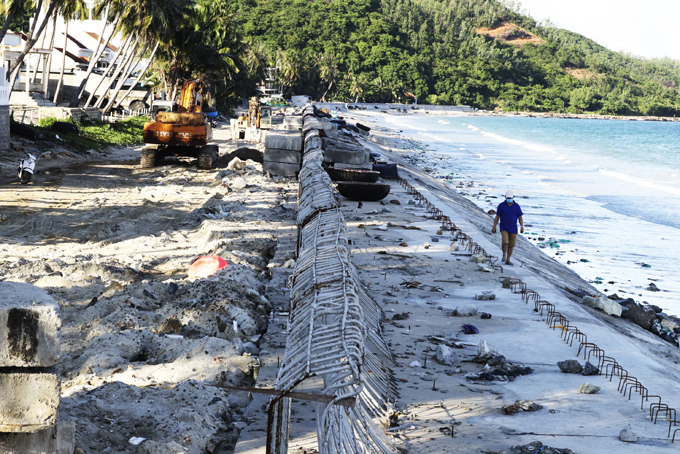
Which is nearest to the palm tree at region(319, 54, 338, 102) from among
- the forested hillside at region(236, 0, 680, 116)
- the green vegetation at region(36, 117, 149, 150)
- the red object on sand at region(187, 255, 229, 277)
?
the forested hillside at region(236, 0, 680, 116)

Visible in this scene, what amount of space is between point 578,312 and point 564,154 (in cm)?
4616

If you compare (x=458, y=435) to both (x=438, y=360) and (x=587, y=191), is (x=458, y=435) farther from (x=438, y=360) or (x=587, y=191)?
(x=587, y=191)

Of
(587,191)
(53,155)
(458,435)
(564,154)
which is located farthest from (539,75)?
(458,435)

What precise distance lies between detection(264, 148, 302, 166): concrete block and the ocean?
729cm

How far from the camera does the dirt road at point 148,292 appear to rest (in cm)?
517

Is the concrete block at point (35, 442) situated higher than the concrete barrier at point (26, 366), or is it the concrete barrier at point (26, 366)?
the concrete barrier at point (26, 366)

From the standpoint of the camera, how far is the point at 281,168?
19.4 metres

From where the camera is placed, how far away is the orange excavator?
2209 centimetres

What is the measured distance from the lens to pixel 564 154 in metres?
52.1

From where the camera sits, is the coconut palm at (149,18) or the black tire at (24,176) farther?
the coconut palm at (149,18)

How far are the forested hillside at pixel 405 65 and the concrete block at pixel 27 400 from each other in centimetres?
10418

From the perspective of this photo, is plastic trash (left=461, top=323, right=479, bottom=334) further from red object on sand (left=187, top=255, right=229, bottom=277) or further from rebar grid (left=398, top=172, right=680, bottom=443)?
red object on sand (left=187, top=255, right=229, bottom=277)

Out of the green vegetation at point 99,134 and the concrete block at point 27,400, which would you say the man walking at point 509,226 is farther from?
the green vegetation at point 99,134

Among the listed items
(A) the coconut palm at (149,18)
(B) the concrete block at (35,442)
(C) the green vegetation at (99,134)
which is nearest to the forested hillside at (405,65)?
(A) the coconut palm at (149,18)
